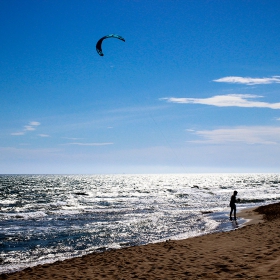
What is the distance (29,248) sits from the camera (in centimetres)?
1455

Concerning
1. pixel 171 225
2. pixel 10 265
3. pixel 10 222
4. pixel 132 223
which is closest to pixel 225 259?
pixel 10 265

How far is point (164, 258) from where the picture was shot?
32.7 feet

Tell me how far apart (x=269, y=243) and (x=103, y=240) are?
8878mm

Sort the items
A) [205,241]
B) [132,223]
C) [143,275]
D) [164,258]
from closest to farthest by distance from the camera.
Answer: [143,275], [164,258], [205,241], [132,223]

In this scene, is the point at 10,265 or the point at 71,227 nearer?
the point at 10,265

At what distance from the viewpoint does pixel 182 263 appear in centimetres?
898

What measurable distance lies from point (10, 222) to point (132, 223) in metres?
9.92

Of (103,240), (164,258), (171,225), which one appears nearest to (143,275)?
(164,258)

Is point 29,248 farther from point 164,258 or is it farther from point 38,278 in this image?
point 164,258

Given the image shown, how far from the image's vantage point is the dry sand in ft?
24.9

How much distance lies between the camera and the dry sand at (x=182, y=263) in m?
7.59

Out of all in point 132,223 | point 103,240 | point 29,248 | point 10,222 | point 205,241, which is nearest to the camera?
point 205,241

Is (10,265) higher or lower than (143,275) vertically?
lower

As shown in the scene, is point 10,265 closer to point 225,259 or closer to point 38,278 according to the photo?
point 38,278
